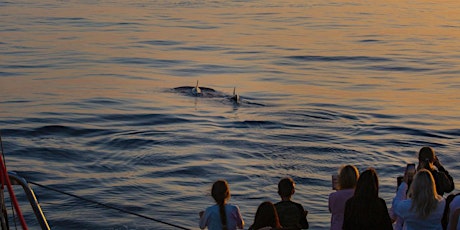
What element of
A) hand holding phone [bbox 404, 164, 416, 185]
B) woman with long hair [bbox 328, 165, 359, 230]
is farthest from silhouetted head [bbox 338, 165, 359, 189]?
hand holding phone [bbox 404, 164, 416, 185]

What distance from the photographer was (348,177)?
8.89 m

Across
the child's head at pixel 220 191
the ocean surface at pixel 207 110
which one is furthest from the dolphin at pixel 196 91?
the child's head at pixel 220 191

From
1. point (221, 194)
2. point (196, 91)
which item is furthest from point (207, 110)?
point (221, 194)

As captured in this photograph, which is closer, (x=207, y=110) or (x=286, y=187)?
(x=286, y=187)

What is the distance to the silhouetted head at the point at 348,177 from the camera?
8.88 m

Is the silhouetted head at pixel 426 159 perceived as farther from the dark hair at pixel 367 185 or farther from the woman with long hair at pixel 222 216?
the woman with long hair at pixel 222 216

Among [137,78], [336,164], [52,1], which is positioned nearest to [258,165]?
[336,164]

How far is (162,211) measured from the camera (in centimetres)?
1695

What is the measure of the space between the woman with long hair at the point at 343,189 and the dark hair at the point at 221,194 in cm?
109

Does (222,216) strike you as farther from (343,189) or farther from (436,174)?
(436,174)

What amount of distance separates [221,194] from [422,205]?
1.97 meters

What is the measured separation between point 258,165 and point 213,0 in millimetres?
59813

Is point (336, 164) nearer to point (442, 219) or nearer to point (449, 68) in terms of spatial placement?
point (442, 219)

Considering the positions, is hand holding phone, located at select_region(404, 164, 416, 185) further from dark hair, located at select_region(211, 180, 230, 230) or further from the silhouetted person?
dark hair, located at select_region(211, 180, 230, 230)
